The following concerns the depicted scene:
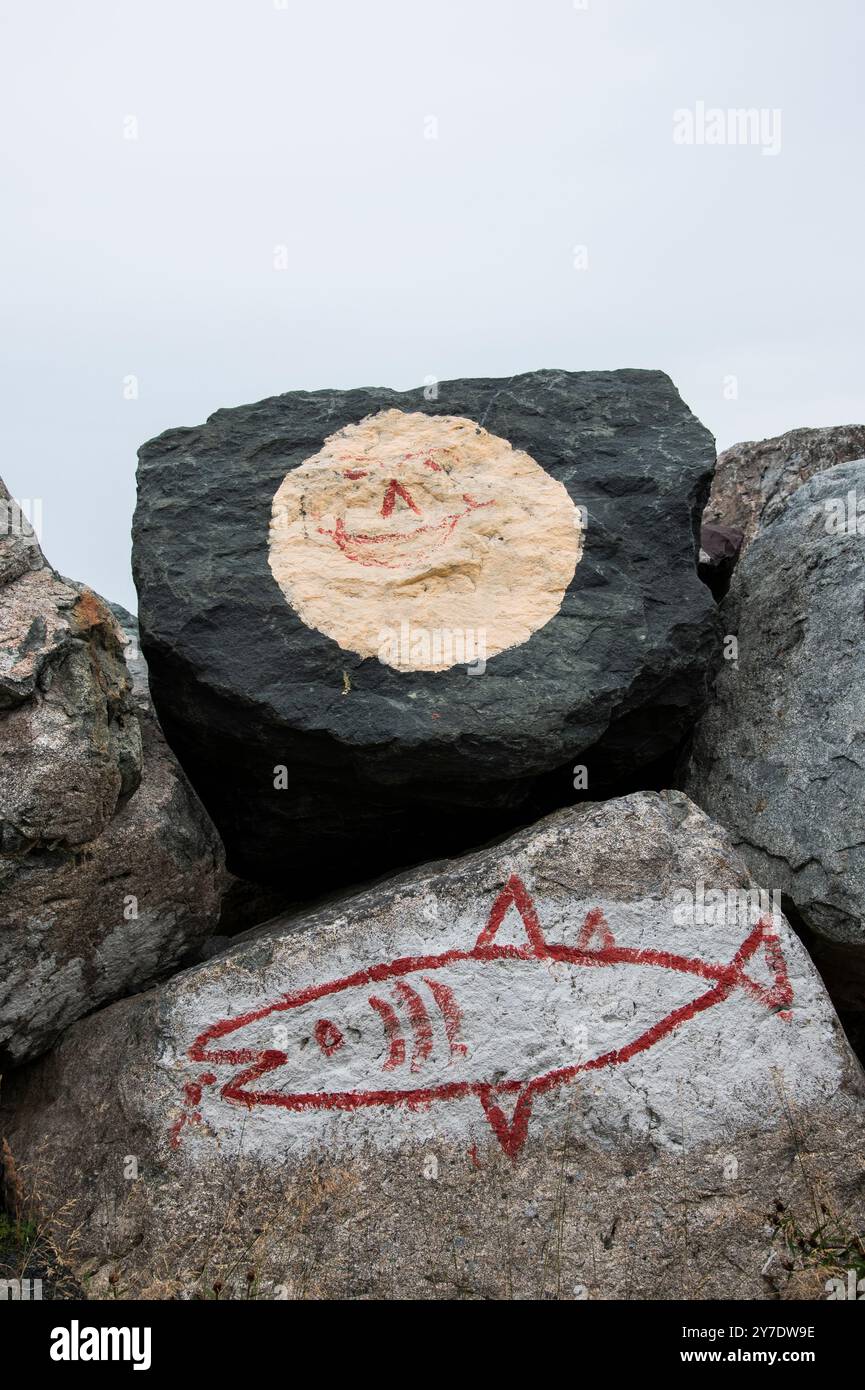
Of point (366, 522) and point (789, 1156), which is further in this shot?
point (366, 522)

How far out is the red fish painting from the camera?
3.01 metres

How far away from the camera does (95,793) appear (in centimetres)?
313

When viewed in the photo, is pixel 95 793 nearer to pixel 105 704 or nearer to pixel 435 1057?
pixel 105 704

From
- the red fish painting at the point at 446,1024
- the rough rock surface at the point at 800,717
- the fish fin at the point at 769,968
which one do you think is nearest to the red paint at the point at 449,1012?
the red fish painting at the point at 446,1024

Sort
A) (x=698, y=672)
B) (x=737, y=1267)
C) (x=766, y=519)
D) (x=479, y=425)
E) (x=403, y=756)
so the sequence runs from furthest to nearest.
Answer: (x=766, y=519)
(x=479, y=425)
(x=698, y=672)
(x=403, y=756)
(x=737, y=1267)

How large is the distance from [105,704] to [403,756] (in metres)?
0.79

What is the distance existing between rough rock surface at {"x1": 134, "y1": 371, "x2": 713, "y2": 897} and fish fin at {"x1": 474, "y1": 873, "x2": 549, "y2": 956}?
34cm

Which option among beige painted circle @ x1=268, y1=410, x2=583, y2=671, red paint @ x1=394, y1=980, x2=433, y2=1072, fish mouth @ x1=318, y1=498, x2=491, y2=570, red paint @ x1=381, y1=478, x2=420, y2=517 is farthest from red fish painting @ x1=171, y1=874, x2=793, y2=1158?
red paint @ x1=381, y1=478, x2=420, y2=517

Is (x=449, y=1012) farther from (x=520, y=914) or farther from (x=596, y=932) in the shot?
(x=596, y=932)

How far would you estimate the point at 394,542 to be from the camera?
3740mm

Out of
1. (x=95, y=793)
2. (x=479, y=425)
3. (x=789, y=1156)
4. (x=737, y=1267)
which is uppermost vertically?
(x=479, y=425)

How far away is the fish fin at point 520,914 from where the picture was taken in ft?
10.1

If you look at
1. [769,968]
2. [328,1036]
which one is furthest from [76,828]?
[769,968]

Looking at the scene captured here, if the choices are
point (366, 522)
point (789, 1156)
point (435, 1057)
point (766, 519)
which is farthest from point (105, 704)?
point (766, 519)
